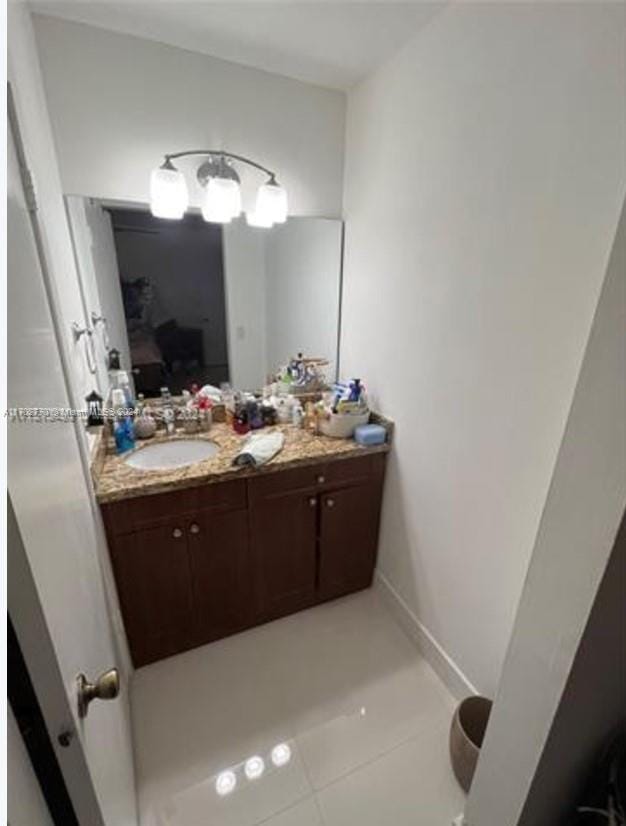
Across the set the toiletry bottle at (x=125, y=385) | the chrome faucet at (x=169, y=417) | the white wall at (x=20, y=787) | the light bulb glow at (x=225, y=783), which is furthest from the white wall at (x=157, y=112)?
the light bulb glow at (x=225, y=783)

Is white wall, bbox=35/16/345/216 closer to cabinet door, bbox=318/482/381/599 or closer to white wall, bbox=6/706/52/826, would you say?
cabinet door, bbox=318/482/381/599

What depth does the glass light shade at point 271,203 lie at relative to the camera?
1622 millimetres

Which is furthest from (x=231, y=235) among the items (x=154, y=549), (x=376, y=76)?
(x=154, y=549)

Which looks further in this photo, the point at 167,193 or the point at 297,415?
the point at 297,415

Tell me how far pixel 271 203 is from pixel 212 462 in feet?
3.64

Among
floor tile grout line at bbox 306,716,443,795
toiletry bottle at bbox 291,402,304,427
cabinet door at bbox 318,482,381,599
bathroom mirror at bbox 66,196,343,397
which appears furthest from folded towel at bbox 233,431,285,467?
floor tile grout line at bbox 306,716,443,795

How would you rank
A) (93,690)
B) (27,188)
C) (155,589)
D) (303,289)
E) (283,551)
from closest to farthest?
(93,690) < (27,188) < (155,589) < (283,551) < (303,289)

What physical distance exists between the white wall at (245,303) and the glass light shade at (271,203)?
0.37ft

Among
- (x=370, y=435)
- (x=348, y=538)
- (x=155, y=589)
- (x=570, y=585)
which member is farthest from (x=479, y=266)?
(x=155, y=589)

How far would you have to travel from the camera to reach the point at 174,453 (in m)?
1.70

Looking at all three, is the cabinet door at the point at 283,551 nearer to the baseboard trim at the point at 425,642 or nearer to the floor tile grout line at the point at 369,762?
the baseboard trim at the point at 425,642

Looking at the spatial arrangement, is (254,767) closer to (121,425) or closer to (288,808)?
(288,808)

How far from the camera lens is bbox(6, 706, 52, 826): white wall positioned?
45 cm

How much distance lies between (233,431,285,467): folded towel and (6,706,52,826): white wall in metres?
0.96
